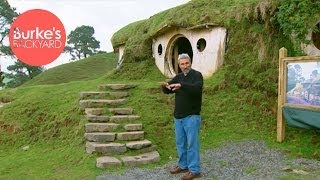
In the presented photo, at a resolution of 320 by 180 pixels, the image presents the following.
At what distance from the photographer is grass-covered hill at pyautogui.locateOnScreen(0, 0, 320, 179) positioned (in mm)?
7090

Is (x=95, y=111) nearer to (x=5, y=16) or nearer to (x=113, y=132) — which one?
(x=113, y=132)

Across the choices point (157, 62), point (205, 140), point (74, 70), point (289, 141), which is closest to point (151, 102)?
point (205, 140)

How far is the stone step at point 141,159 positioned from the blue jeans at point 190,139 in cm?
94

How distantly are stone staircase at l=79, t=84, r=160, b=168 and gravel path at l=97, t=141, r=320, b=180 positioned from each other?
1.70 feet

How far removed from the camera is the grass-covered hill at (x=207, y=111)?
23.3 ft

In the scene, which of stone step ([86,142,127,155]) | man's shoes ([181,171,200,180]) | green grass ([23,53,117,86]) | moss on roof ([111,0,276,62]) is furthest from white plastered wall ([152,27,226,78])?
green grass ([23,53,117,86])

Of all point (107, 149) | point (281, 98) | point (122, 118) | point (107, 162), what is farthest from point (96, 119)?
point (281, 98)

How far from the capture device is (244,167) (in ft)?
20.3

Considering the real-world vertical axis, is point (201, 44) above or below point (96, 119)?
above

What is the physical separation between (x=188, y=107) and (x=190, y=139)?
48cm

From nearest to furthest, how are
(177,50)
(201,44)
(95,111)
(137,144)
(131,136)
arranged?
(137,144) < (131,136) < (95,111) < (201,44) < (177,50)

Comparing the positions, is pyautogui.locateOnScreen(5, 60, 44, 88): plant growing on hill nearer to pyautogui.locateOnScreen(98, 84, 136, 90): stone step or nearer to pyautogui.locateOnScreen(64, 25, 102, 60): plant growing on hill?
pyautogui.locateOnScreen(64, 25, 102, 60): plant growing on hill

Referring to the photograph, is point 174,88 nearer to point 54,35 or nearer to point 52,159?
point 52,159

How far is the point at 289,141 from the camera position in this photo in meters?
7.44
